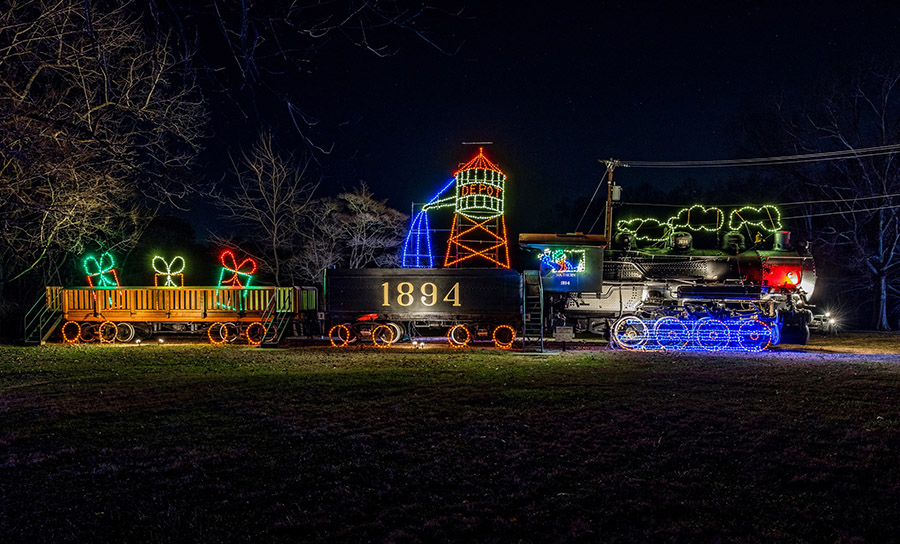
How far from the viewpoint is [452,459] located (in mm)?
5125

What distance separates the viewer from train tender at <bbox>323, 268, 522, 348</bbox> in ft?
→ 52.5

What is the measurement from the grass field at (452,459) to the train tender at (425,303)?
20.9 feet

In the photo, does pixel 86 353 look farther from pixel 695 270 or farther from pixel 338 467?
pixel 695 270

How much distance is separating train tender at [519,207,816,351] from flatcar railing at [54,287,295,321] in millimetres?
9091

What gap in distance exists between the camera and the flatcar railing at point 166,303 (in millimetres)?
17719

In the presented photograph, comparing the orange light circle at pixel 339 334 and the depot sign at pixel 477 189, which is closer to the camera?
the orange light circle at pixel 339 334

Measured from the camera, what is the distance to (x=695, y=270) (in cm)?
1633

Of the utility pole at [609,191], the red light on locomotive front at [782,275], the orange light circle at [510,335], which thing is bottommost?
the orange light circle at [510,335]

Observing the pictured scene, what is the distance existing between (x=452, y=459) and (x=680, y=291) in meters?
12.5

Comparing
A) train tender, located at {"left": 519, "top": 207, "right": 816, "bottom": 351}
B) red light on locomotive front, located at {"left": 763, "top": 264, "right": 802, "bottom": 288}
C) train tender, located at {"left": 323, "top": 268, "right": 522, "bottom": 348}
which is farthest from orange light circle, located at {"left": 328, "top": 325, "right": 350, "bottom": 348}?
red light on locomotive front, located at {"left": 763, "top": 264, "right": 802, "bottom": 288}

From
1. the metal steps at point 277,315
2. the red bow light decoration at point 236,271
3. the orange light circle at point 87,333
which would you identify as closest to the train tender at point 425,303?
the metal steps at point 277,315

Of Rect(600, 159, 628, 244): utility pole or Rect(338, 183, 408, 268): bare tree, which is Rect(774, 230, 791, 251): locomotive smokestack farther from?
Rect(338, 183, 408, 268): bare tree

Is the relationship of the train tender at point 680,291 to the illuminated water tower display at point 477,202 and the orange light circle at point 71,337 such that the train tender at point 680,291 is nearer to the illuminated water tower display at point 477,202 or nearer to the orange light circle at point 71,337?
the illuminated water tower display at point 477,202

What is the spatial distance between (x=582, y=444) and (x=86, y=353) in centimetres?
1454
